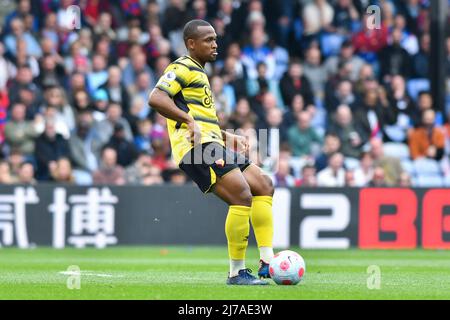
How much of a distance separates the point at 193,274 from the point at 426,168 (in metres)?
8.68

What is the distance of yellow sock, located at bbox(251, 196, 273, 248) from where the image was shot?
1038 cm

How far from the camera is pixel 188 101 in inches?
405

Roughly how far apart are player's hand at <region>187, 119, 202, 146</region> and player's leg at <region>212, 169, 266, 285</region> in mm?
395

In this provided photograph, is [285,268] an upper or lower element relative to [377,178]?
lower

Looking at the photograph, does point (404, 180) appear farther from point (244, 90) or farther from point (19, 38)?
point (19, 38)

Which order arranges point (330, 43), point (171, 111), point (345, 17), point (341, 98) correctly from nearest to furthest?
1. point (171, 111)
2. point (341, 98)
3. point (330, 43)
4. point (345, 17)

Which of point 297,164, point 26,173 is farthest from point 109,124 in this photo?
point 297,164

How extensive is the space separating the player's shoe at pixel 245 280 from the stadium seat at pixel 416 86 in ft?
38.6

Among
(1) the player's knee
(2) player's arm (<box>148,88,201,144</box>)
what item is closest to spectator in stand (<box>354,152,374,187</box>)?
(1) the player's knee

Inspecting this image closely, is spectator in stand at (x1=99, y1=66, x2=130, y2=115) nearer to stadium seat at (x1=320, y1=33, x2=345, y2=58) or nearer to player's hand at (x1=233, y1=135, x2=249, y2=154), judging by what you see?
stadium seat at (x1=320, y1=33, x2=345, y2=58)

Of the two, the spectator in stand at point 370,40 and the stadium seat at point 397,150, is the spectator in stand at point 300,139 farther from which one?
the spectator in stand at point 370,40

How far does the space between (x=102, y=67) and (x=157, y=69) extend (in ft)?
3.28

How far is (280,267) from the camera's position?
1007cm
